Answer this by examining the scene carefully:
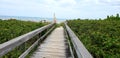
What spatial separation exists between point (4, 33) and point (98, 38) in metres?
3.84

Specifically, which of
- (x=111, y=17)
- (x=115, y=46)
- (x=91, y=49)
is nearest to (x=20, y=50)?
(x=91, y=49)

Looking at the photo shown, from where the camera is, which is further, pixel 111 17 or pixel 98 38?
pixel 111 17

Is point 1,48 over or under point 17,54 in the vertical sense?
over

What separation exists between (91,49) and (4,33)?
4511 mm

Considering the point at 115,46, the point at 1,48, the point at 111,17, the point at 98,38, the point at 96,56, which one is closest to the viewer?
the point at 1,48

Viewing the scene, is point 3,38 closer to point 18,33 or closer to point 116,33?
point 18,33

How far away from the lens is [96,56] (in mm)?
6133

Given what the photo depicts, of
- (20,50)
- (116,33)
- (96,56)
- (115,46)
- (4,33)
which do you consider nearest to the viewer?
(96,56)

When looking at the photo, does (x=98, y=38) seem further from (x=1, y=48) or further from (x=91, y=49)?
(x=1, y=48)

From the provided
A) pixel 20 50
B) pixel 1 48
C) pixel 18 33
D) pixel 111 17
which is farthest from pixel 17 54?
pixel 111 17

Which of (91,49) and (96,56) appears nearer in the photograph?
(96,56)

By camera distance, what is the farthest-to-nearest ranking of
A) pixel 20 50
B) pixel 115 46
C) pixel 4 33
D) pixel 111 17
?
pixel 111 17 → pixel 4 33 → pixel 20 50 → pixel 115 46

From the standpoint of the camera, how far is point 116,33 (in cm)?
950

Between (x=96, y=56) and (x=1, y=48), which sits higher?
(x=1, y=48)
